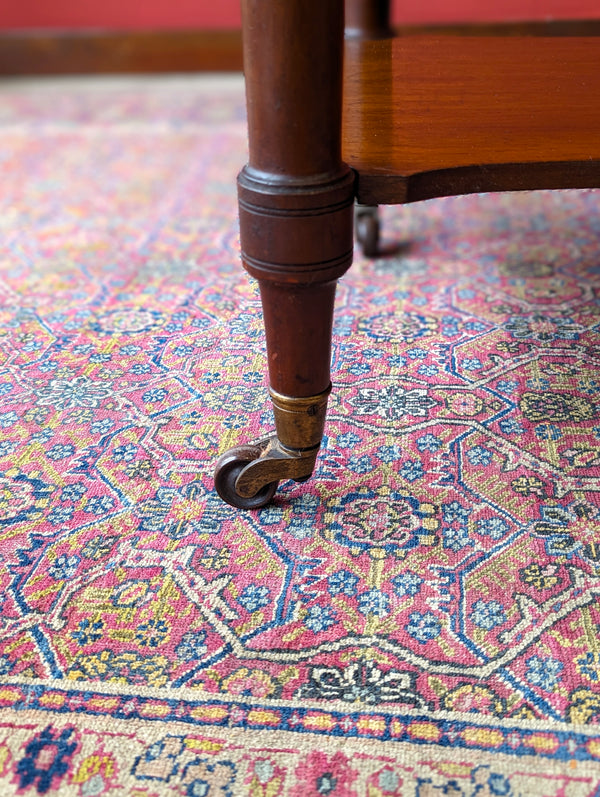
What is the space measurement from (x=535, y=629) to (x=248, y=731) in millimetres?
375

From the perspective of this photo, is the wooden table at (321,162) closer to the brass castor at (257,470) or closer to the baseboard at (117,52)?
the brass castor at (257,470)

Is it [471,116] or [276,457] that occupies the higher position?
[471,116]

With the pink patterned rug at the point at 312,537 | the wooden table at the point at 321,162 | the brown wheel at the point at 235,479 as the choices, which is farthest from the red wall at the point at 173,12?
the brown wheel at the point at 235,479

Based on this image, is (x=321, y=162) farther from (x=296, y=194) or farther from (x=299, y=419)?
(x=299, y=419)

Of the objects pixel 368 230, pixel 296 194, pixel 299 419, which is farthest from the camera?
pixel 368 230

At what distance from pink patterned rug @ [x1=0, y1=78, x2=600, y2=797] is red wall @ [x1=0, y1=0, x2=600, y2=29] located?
2349 mm

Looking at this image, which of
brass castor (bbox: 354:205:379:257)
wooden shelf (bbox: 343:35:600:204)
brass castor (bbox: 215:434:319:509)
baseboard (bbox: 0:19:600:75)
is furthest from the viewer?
baseboard (bbox: 0:19:600:75)

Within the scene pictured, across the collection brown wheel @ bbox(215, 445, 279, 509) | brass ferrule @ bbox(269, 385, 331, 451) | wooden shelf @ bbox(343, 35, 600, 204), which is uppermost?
wooden shelf @ bbox(343, 35, 600, 204)

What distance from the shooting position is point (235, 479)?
1.21 m

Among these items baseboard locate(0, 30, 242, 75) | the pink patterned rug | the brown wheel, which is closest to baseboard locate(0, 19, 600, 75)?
baseboard locate(0, 30, 242, 75)

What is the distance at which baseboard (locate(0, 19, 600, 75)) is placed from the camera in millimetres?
4168

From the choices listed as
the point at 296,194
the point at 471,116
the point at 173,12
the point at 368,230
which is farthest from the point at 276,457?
the point at 173,12

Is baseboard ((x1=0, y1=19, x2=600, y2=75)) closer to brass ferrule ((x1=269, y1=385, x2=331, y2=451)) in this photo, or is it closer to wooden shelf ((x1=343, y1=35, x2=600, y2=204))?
wooden shelf ((x1=343, y1=35, x2=600, y2=204))

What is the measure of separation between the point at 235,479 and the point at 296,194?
45cm
